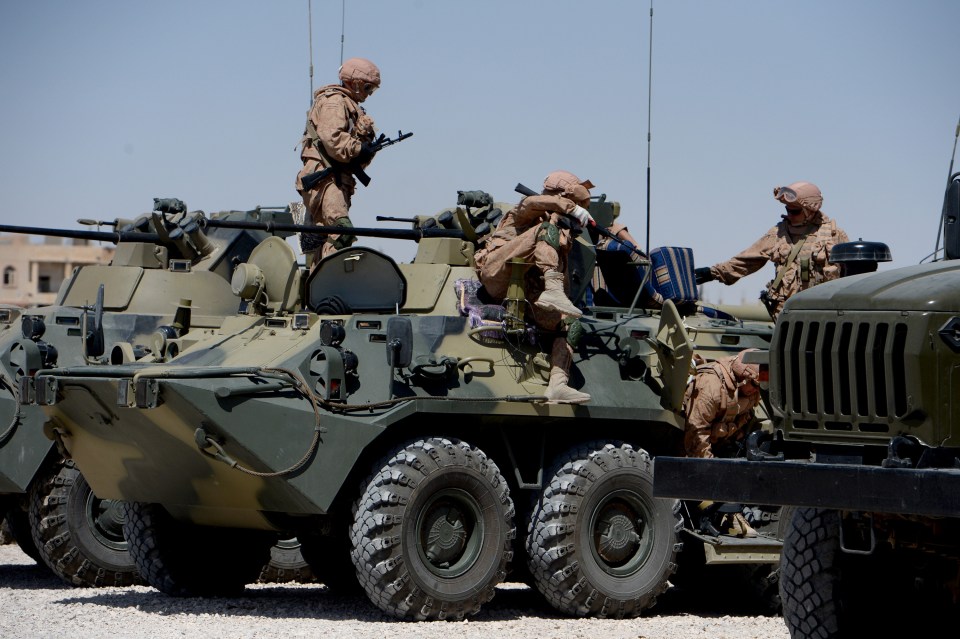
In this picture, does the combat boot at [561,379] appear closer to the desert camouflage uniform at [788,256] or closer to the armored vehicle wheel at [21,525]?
the desert camouflage uniform at [788,256]

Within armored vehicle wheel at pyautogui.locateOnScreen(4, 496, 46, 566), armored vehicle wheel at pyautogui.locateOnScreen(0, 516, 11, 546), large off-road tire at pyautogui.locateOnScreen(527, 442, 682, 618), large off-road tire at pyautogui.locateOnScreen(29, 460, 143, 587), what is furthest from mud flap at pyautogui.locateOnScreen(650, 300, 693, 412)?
armored vehicle wheel at pyautogui.locateOnScreen(0, 516, 11, 546)

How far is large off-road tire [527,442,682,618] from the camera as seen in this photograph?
11.3 meters

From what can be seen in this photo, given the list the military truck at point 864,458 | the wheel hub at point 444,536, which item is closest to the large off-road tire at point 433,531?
the wheel hub at point 444,536

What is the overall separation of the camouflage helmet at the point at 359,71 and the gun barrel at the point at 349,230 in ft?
4.03

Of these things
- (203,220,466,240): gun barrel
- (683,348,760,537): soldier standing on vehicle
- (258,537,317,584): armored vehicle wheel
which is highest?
(203,220,466,240): gun barrel

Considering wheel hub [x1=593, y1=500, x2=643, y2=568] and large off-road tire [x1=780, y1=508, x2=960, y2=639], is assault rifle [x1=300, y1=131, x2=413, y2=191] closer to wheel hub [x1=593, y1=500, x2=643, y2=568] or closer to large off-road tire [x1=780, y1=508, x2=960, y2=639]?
wheel hub [x1=593, y1=500, x2=643, y2=568]

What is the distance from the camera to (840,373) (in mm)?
6969

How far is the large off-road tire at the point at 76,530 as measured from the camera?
13273 mm

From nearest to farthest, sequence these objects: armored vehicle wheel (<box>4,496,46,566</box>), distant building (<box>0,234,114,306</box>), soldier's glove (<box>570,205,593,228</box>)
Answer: soldier's glove (<box>570,205,593,228</box>) < armored vehicle wheel (<box>4,496,46,566</box>) < distant building (<box>0,234,114,306</box>)

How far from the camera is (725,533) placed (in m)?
12.1

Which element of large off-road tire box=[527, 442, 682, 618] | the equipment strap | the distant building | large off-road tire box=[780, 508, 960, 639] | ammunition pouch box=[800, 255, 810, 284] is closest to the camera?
large off-road tire box=[780, 508, 960, 639]

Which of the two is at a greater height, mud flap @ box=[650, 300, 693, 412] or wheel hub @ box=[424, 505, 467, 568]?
mud flap @ box=[650, 300, 693, 412]

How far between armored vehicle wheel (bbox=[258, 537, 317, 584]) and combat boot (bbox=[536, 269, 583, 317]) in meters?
3.56

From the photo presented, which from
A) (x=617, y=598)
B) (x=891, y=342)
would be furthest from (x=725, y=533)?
(x=891, y=342)
